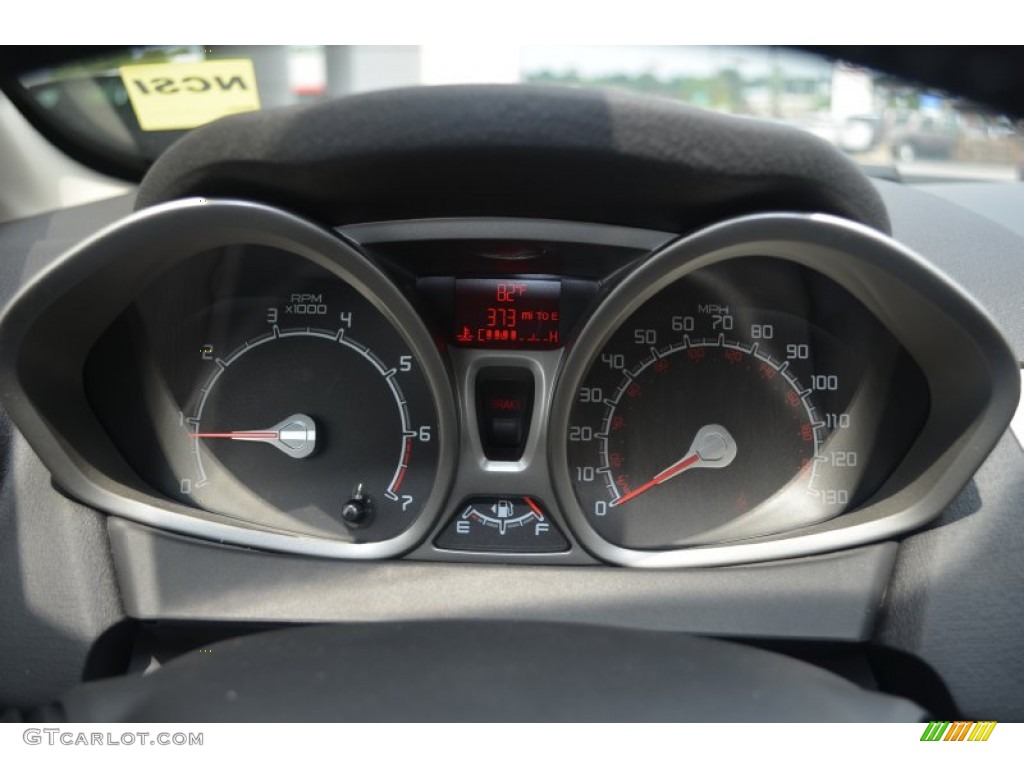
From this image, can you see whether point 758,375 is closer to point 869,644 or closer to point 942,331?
point 942,331

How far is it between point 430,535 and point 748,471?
2.21 feet

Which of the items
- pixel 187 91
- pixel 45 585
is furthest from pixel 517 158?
pixel 45 585

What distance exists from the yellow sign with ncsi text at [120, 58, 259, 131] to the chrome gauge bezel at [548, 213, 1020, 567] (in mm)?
1003

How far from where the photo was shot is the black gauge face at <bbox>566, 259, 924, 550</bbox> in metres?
2.02

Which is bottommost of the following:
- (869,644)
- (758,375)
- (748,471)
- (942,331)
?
(869,644)

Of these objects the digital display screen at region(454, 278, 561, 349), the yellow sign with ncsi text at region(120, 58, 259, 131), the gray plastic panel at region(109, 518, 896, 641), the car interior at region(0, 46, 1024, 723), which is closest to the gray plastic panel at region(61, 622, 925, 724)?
the car interior at region(0, 46, 1024, 723)

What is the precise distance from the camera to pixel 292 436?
2023 mm

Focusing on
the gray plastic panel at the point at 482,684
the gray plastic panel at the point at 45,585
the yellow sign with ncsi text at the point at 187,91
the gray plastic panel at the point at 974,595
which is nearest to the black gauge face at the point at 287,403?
the gray plastic panel at the point at 45,585

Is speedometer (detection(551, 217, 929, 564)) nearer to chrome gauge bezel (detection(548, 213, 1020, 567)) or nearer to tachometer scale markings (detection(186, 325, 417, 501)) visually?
chrome gauge bezel (detection(548, 213, 1020, 567))

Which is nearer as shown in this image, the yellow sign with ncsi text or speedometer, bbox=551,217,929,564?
speedometer, bbox=551,217,929,564

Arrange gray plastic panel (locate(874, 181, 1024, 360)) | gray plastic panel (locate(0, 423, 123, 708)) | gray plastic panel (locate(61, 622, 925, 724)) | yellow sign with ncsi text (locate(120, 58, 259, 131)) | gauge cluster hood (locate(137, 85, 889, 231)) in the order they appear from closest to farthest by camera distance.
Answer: gray plastic panel (locate(61, 622, 925, 724)) → gauge cluster hood (locate(137, 85, 889, 231)) → gray plastic panel (locate(0, 423, 123, 708)) → gray plastic panel (locate(874, 181, 1024, 360)) → yellow sign with ncsi text (locate(120, 58, 259, 131))

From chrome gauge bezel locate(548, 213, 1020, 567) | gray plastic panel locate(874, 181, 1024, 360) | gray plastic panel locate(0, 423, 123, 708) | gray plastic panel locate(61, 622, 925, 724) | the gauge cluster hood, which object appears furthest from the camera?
gray plastic panel locate(874, 181, 1024, 360)

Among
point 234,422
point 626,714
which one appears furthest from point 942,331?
point 234,422

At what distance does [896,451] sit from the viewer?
78.6 inches
